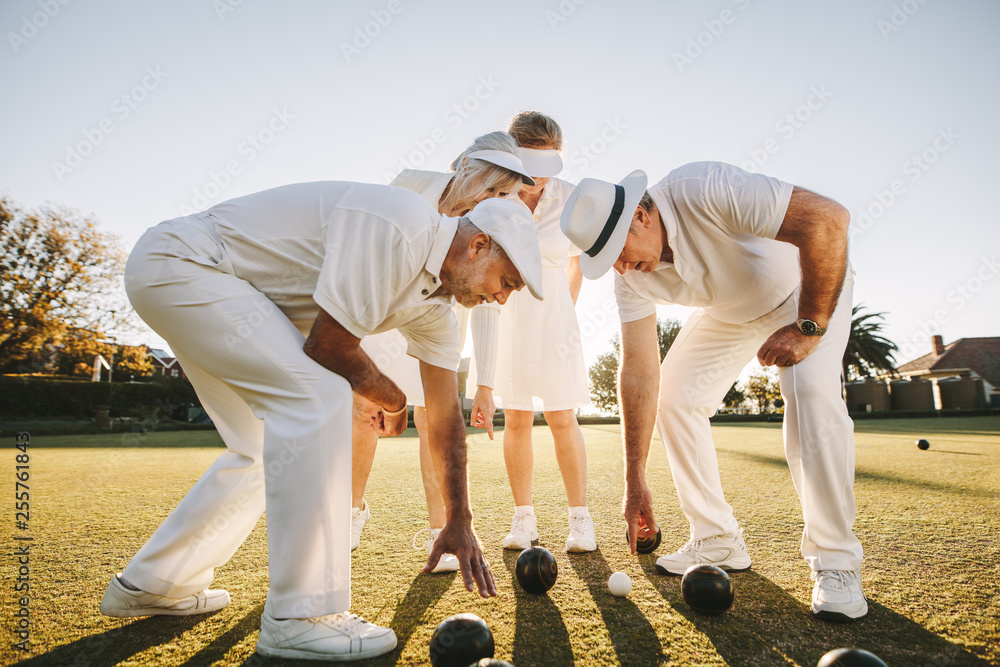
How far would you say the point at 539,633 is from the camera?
2.04m

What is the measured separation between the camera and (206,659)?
186 cm

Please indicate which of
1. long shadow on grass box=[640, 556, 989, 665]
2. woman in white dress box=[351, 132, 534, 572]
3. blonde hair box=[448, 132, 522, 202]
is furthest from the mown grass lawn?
blonde hair box=[448, 132, 522, 202]

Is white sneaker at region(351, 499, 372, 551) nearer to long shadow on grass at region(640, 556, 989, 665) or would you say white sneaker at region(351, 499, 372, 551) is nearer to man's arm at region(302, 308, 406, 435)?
man's arm at region(302, 308, 406, 435)

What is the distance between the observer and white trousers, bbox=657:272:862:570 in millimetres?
2408

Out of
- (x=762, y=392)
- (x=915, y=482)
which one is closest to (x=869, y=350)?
(x=762, y=392)

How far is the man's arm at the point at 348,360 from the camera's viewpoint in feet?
6.47

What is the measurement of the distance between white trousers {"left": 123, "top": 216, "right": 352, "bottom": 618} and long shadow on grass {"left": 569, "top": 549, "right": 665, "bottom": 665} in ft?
3.19

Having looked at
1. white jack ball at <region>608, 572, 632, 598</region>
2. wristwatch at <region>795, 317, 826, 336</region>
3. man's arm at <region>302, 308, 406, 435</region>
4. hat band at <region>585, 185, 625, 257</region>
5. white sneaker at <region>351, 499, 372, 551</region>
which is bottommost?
white jack ball at <region>608, 572, 632, 598</region>

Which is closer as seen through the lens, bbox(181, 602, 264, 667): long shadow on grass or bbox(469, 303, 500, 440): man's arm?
bbox(181, 602, 264, 667): long shadow on grass

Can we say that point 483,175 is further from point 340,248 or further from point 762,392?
point 762,392

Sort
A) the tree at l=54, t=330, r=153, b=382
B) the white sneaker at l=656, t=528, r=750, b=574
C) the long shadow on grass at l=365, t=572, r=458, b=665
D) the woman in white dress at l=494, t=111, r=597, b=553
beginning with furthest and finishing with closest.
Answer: the tree at l=54, t=330, r=153, b=382 < the woman in white dress at l=494, t=111, r=597, b=553 < the white sneaker at l=656, t=528, r=750, b=574 < the long shadow on grass at l=365, t=572, r=458, b=665

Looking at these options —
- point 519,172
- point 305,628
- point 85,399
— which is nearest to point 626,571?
point 305,628

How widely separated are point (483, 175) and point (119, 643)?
273 cm

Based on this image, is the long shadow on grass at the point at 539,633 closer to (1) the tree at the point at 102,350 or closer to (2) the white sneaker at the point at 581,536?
(2) the white sneaker at the point at 581,536
